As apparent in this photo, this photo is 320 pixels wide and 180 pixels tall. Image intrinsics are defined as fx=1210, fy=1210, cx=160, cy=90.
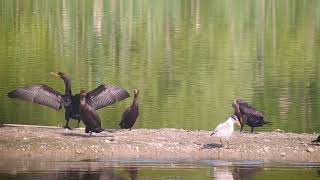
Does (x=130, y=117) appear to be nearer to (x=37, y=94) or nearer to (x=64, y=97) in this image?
(x=64, y=97)

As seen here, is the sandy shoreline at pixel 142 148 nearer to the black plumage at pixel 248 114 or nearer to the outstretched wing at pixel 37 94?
the outstretched wing at pixel 37 94

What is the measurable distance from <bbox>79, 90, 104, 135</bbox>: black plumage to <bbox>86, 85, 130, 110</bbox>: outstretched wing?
0.46 meters

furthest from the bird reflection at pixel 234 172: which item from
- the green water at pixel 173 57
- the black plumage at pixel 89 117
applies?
the green water at pixel 173 57

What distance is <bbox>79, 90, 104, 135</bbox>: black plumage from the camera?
2198 centimetres

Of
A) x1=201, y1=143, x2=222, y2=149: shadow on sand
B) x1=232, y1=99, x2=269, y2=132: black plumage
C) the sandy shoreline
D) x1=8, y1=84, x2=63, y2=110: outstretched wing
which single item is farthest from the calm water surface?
x1=232, y1=99, x2=269, y2=132: black plumage

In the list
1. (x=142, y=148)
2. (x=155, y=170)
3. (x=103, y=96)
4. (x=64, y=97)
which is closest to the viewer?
(x=155, y=170)

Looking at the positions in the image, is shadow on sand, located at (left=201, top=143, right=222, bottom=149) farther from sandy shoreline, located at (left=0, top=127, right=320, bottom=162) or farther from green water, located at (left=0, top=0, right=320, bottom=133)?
green water, located at (left=0, top=0, right=320, bottom=133)

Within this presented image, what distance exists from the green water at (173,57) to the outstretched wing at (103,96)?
11.4 feet

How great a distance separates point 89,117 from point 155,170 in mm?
3008

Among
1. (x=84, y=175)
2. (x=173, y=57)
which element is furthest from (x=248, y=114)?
(x=173, y=57)

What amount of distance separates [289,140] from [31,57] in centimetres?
2383

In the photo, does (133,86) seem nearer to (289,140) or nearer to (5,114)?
(5,114)

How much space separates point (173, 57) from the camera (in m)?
45.9

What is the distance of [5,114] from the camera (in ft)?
92.9
